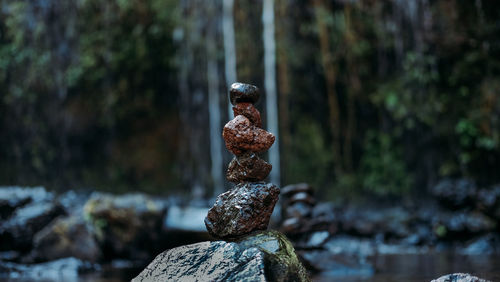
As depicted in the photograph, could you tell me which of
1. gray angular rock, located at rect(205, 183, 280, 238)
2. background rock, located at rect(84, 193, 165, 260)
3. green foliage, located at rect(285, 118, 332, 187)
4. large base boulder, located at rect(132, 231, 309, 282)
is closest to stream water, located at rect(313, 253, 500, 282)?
gray angular rock, located at rect(205, 183, 280, 238)

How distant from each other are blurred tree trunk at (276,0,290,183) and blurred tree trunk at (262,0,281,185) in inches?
11.9

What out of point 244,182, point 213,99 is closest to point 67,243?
point 244,182

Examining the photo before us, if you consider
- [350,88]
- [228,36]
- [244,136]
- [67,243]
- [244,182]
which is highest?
[228,36]

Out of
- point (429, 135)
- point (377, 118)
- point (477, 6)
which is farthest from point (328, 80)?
point (477, 6)

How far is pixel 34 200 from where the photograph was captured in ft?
40.0

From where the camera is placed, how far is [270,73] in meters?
17.9

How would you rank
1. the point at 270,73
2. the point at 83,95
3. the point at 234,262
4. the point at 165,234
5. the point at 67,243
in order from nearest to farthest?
the point at 234,262
the point at 67,243
the point at 165,234
the point at 270,73
the point at 83,95

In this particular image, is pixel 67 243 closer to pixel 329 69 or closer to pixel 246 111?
pixel 246 111

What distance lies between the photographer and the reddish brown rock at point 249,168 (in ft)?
15.2

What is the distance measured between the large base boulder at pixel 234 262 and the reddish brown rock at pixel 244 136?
0.84 meters

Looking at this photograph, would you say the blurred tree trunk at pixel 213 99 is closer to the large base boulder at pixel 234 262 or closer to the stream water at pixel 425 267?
the stream water at pixel 425 267

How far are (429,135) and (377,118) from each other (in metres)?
2.01

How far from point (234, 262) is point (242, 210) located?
0.69 m

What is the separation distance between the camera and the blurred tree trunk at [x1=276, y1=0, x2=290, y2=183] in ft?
59.0
